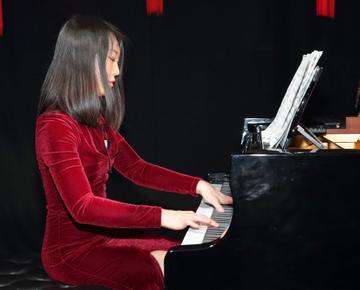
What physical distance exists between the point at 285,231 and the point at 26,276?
0.94 metres

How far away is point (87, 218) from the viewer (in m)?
1.46

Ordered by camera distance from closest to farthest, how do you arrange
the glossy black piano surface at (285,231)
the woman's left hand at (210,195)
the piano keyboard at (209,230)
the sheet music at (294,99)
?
1. the glossy black piano surface at (285,231)
2. the piano keyboard at (209,230)
3. the sheet music at (294,99)
4. the woman's left hand at (210,195)

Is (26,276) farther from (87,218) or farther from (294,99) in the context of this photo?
(294,99)

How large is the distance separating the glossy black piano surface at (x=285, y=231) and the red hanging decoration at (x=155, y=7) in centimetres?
231

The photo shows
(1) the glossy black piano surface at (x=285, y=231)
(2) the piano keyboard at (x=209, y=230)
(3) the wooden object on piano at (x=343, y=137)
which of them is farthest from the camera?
(3) the wooden object on piano at (x=343, y=137)

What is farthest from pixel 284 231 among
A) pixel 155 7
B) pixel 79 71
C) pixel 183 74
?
pixel 155 7

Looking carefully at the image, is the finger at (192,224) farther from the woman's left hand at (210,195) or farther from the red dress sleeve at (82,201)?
the woman's left hand at (210,195)

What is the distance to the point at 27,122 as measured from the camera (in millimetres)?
3578

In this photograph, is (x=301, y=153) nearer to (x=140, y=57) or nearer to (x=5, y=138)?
(x=140, y=57)

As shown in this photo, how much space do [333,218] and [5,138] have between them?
2.73 metres

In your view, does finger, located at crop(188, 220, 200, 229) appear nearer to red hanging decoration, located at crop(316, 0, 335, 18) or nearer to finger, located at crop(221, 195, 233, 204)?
finger, located at crop(221, 195, 233, 204)

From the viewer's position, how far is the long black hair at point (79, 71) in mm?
1617

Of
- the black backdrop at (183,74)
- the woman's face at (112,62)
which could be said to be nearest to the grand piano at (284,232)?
the woman's face at (112,62)

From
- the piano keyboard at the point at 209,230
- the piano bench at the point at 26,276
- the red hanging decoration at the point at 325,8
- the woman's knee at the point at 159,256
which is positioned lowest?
the piano bench at the point at 26,276
